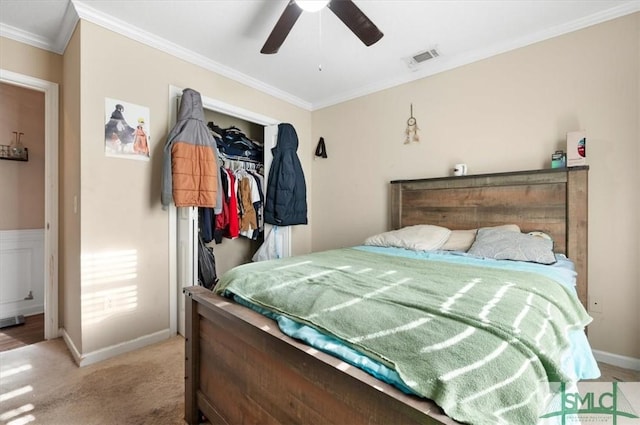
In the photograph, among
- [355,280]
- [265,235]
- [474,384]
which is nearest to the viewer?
[474,384]

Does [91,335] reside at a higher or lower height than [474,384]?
lower

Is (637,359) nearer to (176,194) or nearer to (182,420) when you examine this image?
(182,420)

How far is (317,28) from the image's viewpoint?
2.22m

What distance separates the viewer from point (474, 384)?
2.05 ft

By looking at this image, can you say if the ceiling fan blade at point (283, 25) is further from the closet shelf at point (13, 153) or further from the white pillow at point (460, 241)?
the closet shelf at point (13, 153)

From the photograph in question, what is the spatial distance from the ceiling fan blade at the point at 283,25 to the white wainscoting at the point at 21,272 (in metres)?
3.09

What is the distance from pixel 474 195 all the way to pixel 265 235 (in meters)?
2.18

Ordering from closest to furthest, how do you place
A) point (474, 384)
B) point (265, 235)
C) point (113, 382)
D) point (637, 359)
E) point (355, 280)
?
1. point (474, 384)
2. point (355, 280)
3. point (113, 382)
4. point (637, 359)
5. point (265, 235)

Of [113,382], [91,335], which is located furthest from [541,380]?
[91,335]

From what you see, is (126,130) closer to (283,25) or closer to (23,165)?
(283,25)

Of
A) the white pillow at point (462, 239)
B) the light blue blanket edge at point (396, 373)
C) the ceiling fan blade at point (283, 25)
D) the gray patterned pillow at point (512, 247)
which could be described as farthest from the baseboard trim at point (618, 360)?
the ceiling fan blade at point (283, 25)

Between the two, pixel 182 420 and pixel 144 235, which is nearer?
pixel 182 420

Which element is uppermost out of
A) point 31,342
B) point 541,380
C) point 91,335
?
point 541,380

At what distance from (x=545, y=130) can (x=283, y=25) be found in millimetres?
2094
